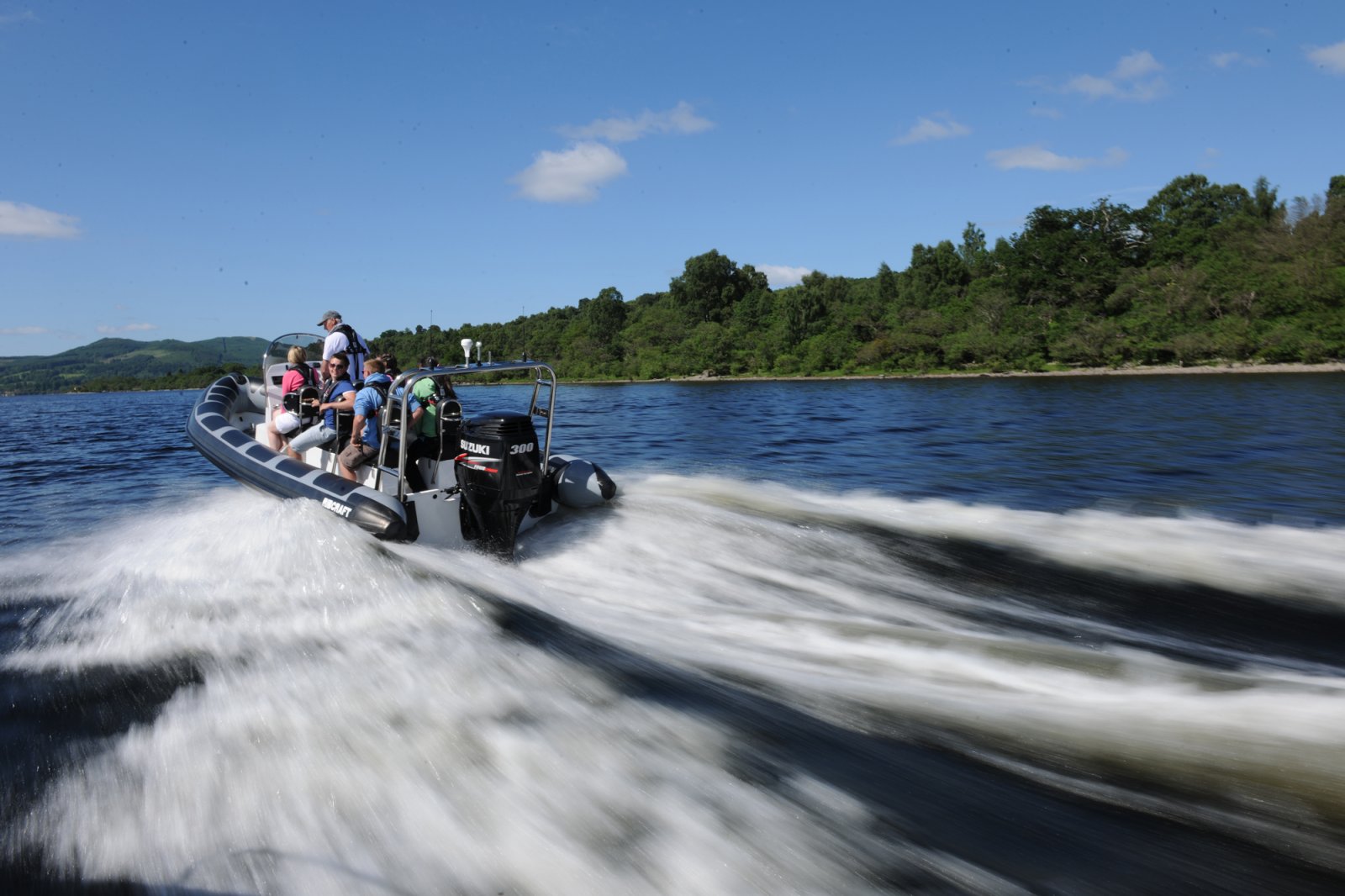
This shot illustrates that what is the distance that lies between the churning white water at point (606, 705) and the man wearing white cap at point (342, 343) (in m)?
1.89

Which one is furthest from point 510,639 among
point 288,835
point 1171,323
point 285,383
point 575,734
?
point 1171,323

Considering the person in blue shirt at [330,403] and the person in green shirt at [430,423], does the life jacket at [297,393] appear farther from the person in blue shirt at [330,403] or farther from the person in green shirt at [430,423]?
the person in green shirt at [430,423]

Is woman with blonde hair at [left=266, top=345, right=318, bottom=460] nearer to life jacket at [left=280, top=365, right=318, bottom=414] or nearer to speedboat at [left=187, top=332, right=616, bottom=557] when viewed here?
life jacket at [left=280, top=365, right=318, bottom=414]

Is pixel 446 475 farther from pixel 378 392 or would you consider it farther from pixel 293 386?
pixel 293 386

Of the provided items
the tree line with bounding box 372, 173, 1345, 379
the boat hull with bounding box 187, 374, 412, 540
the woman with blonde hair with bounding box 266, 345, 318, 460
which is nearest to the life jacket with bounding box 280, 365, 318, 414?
the woman with blonde hair with bounding box 266, 345, 318, 460

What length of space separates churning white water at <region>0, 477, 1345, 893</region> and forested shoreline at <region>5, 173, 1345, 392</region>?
111 ft

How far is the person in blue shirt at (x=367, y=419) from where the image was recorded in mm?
6141

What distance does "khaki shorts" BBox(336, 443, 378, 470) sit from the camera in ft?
20.5

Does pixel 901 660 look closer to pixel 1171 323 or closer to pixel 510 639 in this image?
pixel 510 639

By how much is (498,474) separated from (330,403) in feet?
7.30

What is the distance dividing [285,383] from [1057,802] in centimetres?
726

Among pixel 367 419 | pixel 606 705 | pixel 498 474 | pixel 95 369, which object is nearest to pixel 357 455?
pixel 367 419

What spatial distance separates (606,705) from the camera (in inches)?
139

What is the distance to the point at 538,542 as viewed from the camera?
628 centimetres
